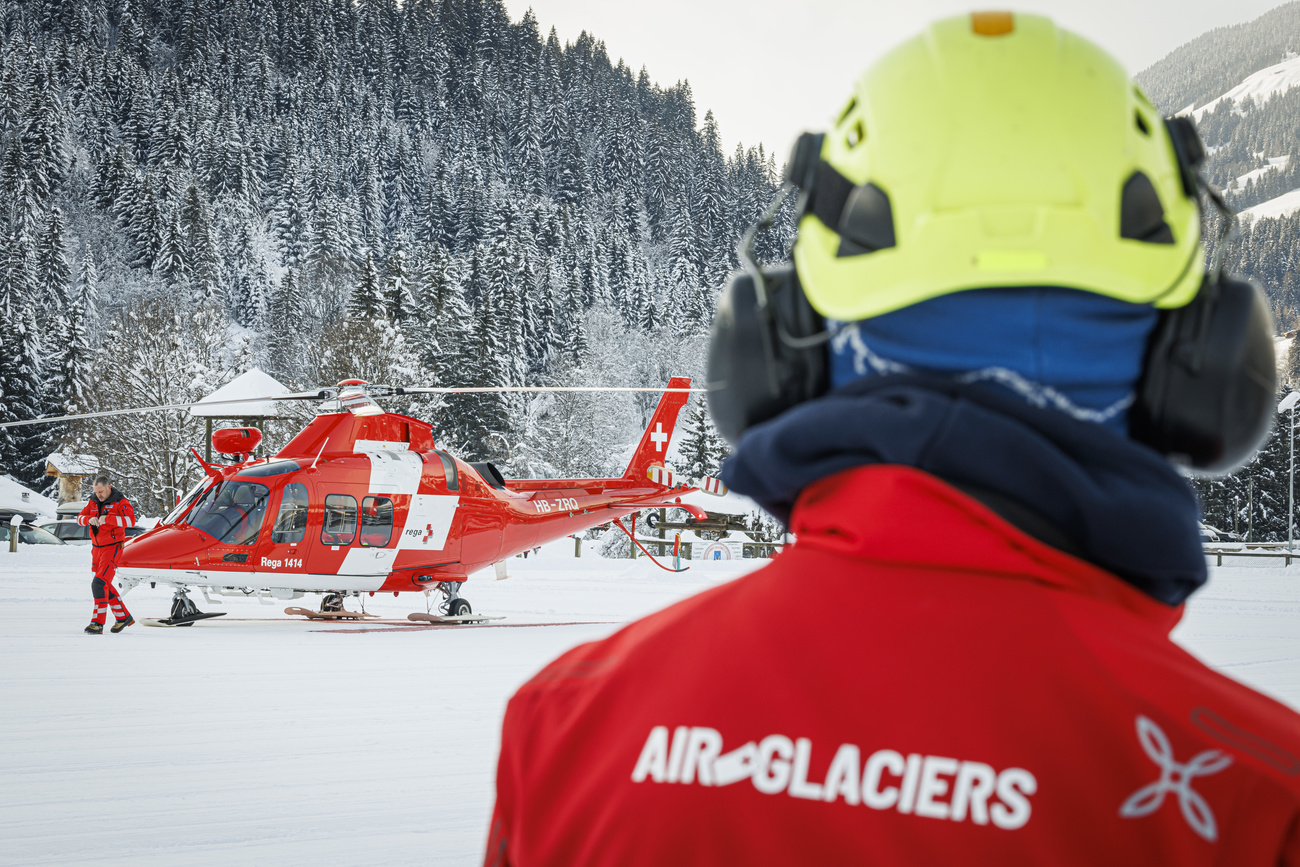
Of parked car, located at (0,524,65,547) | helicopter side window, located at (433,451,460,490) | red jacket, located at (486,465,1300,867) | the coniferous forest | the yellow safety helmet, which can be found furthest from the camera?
the coniferous forest

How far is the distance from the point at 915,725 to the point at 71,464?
51574 millimetres

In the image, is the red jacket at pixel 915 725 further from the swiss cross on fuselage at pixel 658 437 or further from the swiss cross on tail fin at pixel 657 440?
the swiss cross on fuselage at pixel 658 437

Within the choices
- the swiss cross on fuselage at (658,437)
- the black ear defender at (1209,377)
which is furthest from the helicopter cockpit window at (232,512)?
the black ear defender at (1209,377)

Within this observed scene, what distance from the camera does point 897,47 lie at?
1.09 meters

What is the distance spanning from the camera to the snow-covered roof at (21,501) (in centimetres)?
4073

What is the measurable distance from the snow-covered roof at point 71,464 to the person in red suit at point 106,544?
33.9 meters

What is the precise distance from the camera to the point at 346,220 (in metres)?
93.2

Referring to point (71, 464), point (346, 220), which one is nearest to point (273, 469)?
point (71, 464)

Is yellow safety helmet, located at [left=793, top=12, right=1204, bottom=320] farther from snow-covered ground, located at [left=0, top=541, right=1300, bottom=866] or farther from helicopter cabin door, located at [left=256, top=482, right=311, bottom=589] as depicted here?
helicopter cabin door, located at [left=256, top=482, right=311, bottom=589]

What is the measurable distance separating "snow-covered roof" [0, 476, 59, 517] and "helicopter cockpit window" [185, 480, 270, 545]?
1516 inches

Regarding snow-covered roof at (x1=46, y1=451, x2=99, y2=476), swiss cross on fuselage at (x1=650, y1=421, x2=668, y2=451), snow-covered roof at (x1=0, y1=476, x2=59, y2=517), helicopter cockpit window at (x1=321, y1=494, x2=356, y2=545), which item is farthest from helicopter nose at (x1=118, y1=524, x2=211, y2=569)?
snow-covered roof at (x1=0, y1=476, x2=59, y2=517)

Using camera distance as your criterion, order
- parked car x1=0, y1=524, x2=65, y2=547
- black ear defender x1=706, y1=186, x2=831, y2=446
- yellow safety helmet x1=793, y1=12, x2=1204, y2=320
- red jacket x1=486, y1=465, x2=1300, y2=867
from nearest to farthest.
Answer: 1. red jacket x1=486, y1=465, x2=1300, y2=867
2. yellow safety helmet x1=793, y1=12, x2=1204, y2=320
3. black ear defender x1=706, y1=186, x2=831, y2=446
4. parked car x1=0, y1=524, x2=65, y2=547

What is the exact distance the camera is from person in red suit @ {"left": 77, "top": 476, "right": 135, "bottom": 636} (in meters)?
9.84

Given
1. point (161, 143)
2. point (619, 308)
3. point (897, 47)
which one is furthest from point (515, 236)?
point (897, 47)
